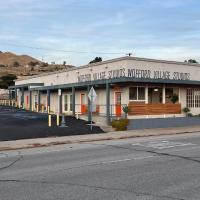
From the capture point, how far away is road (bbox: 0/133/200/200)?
8391mm

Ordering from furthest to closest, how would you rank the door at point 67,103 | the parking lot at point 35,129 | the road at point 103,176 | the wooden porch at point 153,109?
the door at point 67,103
the wooden porch at point 153,109
the parking lot at point 35,129
the road at point 103,176

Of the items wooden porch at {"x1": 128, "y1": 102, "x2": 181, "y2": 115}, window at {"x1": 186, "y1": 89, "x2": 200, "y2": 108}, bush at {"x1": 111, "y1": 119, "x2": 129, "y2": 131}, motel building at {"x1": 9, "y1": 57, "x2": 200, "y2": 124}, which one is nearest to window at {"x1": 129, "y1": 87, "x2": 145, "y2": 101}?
motel building at {"x1": 9, "y1": 57, "x2": 200, "y2": 124}

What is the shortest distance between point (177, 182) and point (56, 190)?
8.84 feet

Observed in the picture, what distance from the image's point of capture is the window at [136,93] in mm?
30542

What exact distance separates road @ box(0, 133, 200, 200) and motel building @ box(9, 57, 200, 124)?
13790 millimetres

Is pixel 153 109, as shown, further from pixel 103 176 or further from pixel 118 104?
pixel 103 176

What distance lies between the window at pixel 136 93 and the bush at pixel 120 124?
289 cm

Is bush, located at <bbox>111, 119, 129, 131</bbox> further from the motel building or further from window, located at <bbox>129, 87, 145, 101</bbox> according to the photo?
window, located at <bbox>129, 87, 145, 101</bbox>

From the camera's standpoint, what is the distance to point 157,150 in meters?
16.0

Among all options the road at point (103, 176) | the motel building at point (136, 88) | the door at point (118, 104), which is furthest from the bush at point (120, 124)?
the road at point (103, 176)

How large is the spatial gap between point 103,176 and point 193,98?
84.8 ft

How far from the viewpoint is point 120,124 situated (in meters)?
27.7

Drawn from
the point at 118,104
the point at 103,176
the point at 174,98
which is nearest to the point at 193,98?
the point at 174,98

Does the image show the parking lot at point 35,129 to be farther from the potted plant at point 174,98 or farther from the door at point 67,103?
the door at point 67,103
